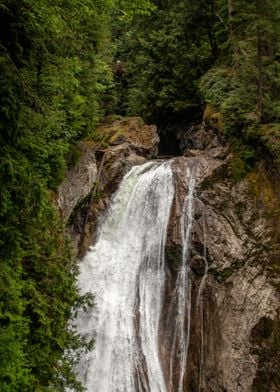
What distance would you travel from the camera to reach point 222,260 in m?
14.6

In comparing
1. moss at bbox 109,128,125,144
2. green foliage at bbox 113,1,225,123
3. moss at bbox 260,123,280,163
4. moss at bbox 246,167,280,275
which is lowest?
moss at bbox 246,167,280,275

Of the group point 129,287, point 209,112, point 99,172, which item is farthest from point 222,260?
point 209,112

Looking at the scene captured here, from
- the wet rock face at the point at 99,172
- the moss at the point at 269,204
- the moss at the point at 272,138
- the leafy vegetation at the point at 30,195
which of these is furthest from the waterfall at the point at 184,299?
the leafy vegetation at the point at 30,195

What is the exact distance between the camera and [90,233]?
16.3m

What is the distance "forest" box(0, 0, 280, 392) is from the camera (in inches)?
241

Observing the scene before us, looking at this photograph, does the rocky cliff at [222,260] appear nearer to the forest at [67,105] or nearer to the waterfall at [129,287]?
the waterfall at [129,287]

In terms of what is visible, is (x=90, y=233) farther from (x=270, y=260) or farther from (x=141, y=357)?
(x=270, y=260)

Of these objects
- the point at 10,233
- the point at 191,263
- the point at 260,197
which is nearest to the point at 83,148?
the point at 191,263

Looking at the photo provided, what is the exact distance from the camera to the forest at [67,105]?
6.12m

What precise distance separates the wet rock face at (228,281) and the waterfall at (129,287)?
0.57 metres

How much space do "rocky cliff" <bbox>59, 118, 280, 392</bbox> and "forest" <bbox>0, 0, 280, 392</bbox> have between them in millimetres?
1078

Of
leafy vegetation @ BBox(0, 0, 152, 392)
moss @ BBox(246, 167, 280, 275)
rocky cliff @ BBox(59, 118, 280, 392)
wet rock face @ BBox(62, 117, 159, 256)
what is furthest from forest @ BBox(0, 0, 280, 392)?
rocky cliff @ BBox(59, 118, 280, 392)

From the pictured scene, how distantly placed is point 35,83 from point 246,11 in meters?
12.0

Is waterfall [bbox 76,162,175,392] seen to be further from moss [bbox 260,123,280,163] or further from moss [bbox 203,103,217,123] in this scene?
moss [bbox 203,103,217,123]
